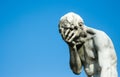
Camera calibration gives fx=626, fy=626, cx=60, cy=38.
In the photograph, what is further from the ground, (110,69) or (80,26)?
(80,26)

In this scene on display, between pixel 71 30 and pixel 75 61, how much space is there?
931 mm

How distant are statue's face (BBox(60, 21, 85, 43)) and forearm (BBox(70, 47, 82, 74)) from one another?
35cm

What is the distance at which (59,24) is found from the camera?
1572 centimetres

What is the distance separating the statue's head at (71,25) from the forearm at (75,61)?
43 centimetres

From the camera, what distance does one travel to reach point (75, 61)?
1612 centimetres

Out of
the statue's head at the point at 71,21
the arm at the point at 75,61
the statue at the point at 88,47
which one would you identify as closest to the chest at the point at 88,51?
the statue at the point at 88,47

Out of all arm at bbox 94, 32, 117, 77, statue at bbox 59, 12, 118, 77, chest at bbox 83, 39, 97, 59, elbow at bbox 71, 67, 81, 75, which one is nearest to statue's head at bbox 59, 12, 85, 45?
statue at bbox 59, 12, 118, 77

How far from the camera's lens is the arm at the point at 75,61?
1598 centimetres

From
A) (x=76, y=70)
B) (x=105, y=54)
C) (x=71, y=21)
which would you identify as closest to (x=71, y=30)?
(x=71, y=21)

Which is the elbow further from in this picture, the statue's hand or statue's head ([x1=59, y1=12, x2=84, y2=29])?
statue's head ([x1=59, y1=12, x2=84, y2=29])

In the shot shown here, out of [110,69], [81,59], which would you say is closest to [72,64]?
[81,59]

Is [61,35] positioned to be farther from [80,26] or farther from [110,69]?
[110,69]

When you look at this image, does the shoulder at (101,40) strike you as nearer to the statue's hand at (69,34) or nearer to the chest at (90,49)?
the chest at (90,49)

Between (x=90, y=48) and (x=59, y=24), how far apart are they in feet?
3.35
